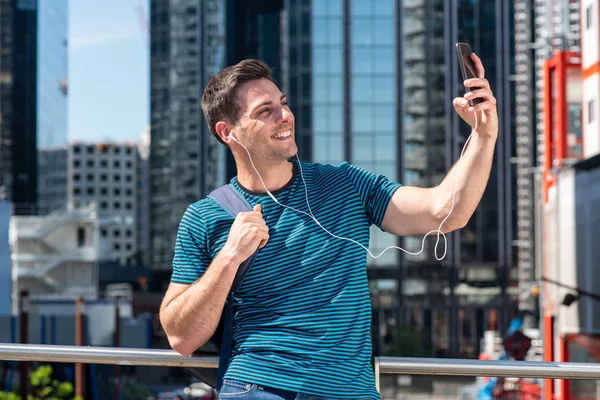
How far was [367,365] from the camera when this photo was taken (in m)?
3.21

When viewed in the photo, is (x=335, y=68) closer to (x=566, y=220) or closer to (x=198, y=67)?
(x=198, y=67)

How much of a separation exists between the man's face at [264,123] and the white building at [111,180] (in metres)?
156

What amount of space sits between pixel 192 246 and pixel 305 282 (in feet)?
1.24

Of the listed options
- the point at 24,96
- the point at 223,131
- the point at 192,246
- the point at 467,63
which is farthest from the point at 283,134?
the point at 24,96

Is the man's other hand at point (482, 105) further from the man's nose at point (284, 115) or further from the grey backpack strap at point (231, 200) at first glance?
the grey backpack strap at point (231, 200)

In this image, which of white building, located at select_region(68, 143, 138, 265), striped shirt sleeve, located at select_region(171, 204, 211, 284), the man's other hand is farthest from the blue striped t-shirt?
white building, located at select_region(68, 143, 138, 265)

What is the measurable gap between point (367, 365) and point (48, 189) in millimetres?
121921

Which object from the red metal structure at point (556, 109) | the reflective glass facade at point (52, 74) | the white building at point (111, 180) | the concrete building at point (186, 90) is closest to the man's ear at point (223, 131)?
the red metal structure at point (556, 109)

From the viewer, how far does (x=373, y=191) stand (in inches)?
134

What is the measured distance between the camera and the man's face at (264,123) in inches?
132

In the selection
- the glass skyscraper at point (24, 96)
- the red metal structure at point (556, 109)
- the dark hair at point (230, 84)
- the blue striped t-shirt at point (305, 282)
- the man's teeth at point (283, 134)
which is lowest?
the blue striped t-shirt at point (305, 282)

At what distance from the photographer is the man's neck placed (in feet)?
11.1

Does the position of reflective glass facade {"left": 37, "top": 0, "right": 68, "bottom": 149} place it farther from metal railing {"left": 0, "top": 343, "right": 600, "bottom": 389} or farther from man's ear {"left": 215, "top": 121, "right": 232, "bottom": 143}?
man's ear {"left": 215, "top": 121, "right": 232, "bottom": 143}

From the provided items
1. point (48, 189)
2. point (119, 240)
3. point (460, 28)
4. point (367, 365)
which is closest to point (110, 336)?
point (460, 28)
